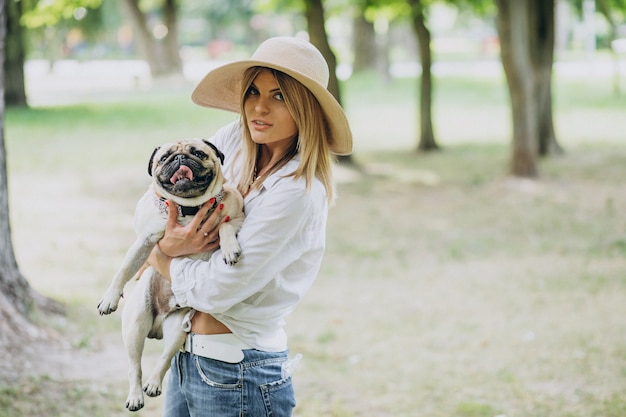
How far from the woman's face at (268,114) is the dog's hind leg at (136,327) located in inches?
27.3

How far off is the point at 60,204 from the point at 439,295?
Answer: 6.53m

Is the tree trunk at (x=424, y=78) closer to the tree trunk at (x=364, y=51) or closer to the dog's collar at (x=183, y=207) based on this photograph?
the dog's collar at (x=183, y=207)

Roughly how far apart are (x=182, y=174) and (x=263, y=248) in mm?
390

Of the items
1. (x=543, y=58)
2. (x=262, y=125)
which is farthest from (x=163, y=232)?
(x=543, y=58)

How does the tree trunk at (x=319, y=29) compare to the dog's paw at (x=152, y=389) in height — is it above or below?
above

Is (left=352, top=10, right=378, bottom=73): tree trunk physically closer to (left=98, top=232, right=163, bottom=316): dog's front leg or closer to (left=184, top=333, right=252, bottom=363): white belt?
(left=98, top=232, right=163, bottom=316): dog's front leg

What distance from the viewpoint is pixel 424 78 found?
58.0 ft

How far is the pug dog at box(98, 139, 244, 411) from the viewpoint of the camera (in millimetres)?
2951

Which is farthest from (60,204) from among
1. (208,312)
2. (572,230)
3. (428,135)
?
(208,312)

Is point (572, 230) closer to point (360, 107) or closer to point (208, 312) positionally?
point (208, 312)

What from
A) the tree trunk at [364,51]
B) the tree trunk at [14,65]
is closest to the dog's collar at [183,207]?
the tree trunk at [14,65]

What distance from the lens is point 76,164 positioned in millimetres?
16438

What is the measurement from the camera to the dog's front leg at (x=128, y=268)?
314 centimetres

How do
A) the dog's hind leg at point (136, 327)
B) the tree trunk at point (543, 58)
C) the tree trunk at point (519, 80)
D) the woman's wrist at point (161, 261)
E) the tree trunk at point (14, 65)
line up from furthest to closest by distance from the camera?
the tree trunk at point (14, 65) < the tree trunk at point (543, 58) < the tree trunk at point (519, 80) < the dog's hind leg at point (136, 327) < the woman's wrist at point (161, 261)
